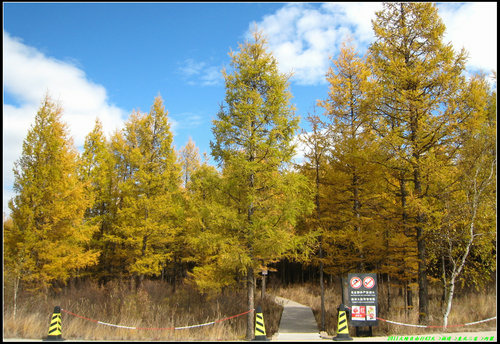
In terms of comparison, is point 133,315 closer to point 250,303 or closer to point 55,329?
point 55,329

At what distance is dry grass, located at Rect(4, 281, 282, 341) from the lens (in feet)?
31.1

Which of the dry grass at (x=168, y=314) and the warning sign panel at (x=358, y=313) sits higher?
the warning sign panel at (x=358, y=313)

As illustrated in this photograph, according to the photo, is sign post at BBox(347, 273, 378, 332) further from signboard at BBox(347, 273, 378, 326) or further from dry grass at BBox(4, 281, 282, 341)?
dry grass at BBox(4, 281, 282, 341)

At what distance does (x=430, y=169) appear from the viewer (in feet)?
32.9

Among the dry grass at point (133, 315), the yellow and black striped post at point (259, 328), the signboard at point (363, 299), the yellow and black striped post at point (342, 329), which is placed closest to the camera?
the yellow and black striped post at point (259, 328)

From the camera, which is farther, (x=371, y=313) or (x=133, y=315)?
(x=133, y=315)

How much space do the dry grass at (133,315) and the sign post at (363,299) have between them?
3.46 meters

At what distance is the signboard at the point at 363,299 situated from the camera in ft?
32.0

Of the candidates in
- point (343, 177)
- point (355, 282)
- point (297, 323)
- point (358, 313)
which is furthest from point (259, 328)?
point (343, 177)

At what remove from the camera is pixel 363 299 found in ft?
32.8

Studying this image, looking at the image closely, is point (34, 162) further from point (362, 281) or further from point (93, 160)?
point (362, 281)

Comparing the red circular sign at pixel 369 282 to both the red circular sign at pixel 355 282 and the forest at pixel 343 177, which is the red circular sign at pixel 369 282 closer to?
the red circular sign at pixel 355 282

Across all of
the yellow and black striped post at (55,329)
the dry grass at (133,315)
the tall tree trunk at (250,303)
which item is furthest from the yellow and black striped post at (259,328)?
the yellow and black striped post at (55,329)

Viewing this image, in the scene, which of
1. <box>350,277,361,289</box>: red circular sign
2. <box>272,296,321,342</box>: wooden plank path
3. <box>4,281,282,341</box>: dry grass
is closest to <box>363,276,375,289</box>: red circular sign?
<box>350,277,361,289</box>: red circular sign
